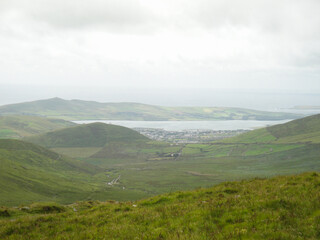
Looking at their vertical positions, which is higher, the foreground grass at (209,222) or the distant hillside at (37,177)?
the foreground grass at (209,222)

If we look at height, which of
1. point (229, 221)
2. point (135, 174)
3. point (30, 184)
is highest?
point (229, 221)

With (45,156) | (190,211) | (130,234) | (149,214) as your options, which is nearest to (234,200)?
(190,211)

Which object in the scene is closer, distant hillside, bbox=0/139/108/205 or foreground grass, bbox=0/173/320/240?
foreground grass, bbox=0/173/320/240

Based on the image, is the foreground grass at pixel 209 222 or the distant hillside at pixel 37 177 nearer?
the foreground grass at pixel 209 222

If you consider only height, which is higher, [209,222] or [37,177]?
[209,222]

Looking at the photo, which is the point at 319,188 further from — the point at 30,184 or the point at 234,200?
the point at 30,184

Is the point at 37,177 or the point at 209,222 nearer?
the point at 209,222

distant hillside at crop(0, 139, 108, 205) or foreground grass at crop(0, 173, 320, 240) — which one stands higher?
foreground grass at crop(0, 173, 320, 240)

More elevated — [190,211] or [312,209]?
[312,209]
